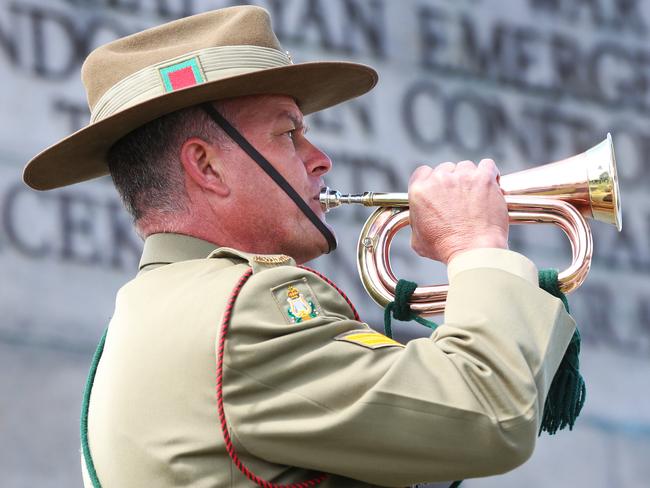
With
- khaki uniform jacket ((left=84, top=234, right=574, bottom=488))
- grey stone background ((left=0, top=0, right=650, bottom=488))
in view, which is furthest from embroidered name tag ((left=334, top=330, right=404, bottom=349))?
grey stone background ((left=0, top=0, right=650, bottom=488))

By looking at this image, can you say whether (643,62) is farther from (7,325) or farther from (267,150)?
(267,150)

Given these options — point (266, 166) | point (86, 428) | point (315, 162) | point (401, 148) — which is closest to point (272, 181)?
point (266, 166)

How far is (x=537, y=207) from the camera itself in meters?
3.23

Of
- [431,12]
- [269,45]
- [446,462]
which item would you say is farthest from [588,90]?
[446,462]

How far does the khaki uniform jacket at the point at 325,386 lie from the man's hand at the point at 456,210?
0.38 ft

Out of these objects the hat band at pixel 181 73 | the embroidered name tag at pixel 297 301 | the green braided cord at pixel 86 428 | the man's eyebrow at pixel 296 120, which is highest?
the hat band at pixel 181 73

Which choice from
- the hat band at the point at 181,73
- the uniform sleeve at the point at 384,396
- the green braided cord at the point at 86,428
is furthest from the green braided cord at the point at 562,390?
the green braided cord at the point at 86,428

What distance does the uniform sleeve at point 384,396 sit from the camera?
8.52ft

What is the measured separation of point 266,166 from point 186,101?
245 millimetres

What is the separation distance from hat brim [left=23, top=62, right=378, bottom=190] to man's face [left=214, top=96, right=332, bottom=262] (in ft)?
0.21

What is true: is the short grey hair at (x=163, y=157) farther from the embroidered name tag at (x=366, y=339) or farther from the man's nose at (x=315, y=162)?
the embroidered name tag at (x=366, y=339)

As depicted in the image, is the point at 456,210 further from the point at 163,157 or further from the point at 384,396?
the point at 163,157

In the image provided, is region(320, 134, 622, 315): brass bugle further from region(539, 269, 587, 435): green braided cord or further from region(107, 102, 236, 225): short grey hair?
region(107, 102, 236, 225): short grey hair

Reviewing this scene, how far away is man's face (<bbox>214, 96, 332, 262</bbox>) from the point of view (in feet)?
10.5
